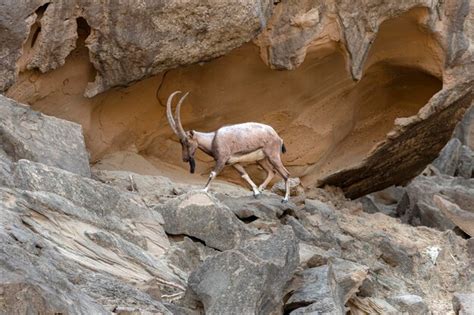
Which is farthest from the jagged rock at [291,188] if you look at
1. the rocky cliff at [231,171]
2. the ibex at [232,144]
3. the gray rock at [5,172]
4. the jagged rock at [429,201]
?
the gray rock at [5,172]

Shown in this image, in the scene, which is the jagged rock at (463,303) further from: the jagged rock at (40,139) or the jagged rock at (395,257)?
the jagged rock at (40,139)

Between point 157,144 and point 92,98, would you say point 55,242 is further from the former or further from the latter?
point 157,144

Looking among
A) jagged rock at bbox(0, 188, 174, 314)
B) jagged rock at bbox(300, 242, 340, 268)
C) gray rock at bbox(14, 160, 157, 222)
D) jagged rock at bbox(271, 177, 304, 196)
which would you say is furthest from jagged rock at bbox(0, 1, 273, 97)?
jagged rock at bbox(300, 242, 340, 268)

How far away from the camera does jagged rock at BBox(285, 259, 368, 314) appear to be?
829 centimetres

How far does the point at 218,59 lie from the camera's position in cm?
1369

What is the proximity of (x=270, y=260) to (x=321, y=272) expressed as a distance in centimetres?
117

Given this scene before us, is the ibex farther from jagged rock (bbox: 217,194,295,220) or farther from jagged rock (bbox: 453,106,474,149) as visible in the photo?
jagged rock (bbox: 453,106,474,149)

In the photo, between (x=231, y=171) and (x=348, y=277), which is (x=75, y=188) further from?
(x=231, y=171)

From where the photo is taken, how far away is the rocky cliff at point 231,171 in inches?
299

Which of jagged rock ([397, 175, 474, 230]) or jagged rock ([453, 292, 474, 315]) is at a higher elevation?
jagged rock ([453, 292, 474, 315])

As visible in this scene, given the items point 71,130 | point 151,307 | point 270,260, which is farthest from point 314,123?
point 151,307

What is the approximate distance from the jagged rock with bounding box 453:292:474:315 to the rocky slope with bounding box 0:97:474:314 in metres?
0.03

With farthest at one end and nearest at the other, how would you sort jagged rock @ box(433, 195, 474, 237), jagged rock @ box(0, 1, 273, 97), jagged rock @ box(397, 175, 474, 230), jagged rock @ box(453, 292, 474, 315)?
jagged rock @ box(397, 175, 474, 230)
jagged rock @ box(433, 195, 474, 237)
jagged rock @ box(0, 1, 273, 97)
jagged rock @ box(453, 292, 474, 315)

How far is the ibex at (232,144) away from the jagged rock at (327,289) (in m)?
2.10
